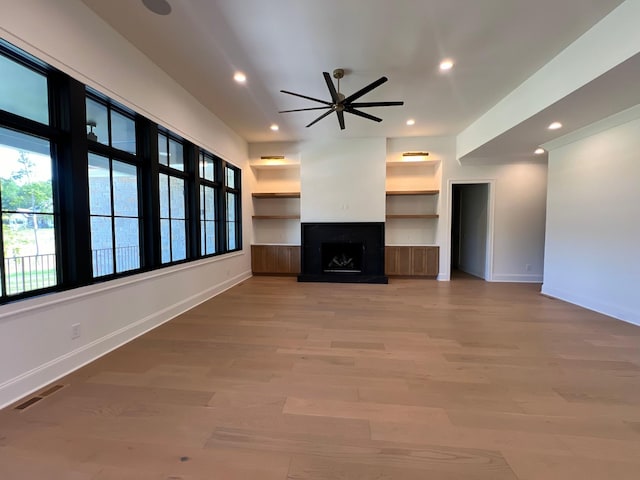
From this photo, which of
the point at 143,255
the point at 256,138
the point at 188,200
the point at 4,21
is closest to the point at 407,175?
the point at 256,138

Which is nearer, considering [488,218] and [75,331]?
[75,331]

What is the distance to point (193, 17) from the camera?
2471 mm

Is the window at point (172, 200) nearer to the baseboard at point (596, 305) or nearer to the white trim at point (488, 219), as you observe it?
the white trim at point (488, 219)

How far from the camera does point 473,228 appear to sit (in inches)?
267

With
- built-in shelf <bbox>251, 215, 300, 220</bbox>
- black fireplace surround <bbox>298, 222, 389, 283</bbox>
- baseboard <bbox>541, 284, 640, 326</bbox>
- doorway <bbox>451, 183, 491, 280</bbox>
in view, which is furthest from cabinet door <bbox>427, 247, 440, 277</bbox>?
built-in shelf <bbox>251, 215, 300, 220</bbox>

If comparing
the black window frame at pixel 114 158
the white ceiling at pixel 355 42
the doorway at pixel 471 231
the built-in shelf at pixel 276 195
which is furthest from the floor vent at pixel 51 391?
the doorway at pixel 471 231

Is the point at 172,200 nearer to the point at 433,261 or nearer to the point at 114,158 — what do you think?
the point at 114,158

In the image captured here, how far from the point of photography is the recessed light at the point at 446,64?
309 centimetres

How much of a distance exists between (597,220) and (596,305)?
123 cm

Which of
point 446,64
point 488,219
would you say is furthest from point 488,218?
point 446,64

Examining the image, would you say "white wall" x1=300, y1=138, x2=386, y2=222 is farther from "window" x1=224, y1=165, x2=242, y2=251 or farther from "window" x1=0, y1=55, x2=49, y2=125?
"window" x1=0, y1=55, x2=49, y2=125

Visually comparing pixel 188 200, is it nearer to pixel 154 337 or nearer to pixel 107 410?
pixel 154 337

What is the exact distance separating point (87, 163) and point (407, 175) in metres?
5.94

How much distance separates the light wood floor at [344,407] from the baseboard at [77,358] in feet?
0.37
